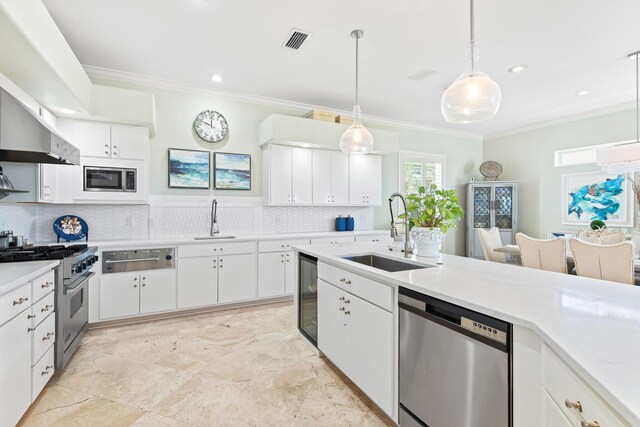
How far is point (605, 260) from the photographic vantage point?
2.68 metres

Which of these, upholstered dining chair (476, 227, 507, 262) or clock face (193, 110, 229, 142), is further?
clock face (193, 110, 229, 142)

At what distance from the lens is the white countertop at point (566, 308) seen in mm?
752

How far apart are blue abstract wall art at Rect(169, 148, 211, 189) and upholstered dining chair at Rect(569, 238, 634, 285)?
4172 millimetres

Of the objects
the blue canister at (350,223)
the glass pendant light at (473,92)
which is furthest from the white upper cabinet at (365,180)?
the glass pendant light at (473,92)

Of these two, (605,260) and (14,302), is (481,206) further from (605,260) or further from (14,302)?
(14,302)

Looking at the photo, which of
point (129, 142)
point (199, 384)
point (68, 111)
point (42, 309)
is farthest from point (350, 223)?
point (42, 309)

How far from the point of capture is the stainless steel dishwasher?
1259mm

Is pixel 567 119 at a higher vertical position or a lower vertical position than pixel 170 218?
higher

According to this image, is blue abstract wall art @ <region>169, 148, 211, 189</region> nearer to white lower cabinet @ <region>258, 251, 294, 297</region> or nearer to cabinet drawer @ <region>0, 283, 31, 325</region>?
white lower cabinet @ <region>258, 251, 294, 297</region>

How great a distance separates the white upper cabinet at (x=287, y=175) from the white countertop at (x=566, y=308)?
2501mm

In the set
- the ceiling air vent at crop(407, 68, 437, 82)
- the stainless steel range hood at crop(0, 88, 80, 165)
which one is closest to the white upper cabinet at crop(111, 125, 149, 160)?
the stainless steel range hood at crop(0, 88, 80, 165)

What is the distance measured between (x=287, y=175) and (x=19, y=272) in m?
3.14

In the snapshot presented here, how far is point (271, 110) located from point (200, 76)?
3.73 feet

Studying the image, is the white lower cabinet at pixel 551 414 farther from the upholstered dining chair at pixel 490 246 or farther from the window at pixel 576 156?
the window at pixel 576 156
